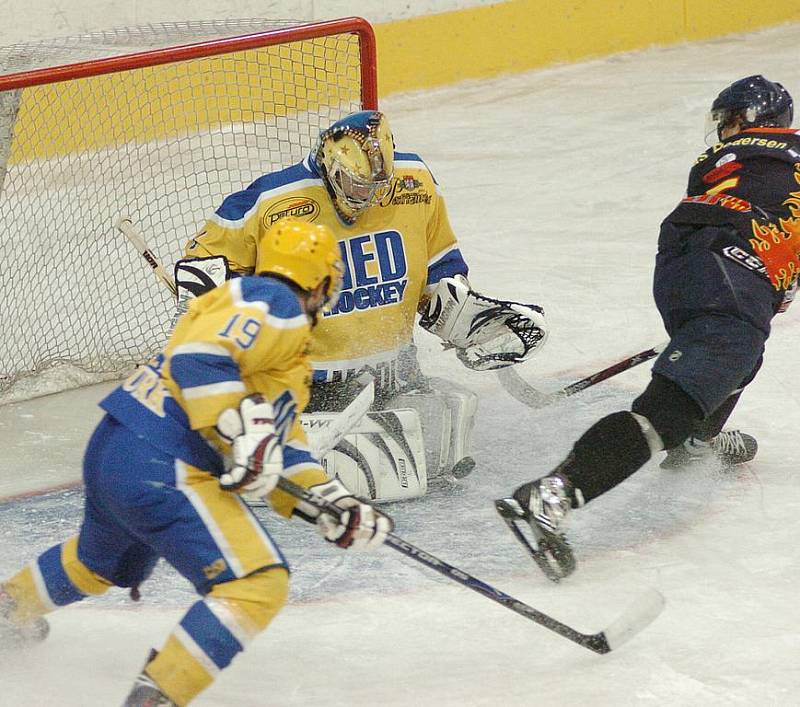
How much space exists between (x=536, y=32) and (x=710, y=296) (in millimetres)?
4314

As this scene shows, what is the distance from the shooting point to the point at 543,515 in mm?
2592

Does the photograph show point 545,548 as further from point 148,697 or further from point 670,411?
point 148,697

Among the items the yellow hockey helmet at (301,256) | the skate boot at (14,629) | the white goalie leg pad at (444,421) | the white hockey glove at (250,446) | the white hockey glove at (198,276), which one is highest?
the yellow hockey helmet at (301,256)

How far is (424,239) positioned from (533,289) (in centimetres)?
137

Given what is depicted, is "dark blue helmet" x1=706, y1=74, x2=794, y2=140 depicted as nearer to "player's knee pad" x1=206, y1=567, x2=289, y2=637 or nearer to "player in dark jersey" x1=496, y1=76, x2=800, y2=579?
"player in dark jersey" x1=496, y1=76, x2=800, y2=579

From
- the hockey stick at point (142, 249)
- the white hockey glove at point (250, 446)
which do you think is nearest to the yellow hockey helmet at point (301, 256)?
the white hockey glove at point (250, 446)

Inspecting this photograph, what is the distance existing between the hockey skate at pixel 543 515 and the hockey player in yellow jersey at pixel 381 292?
0.48 m

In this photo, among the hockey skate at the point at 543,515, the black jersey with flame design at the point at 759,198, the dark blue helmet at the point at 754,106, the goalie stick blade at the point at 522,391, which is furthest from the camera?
the goalie stick blade at the point at 522,391

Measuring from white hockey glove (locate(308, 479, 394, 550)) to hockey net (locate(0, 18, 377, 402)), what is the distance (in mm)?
1810

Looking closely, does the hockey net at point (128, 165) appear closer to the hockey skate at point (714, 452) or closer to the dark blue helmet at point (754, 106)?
the dark blue helmet at point (754, 106)

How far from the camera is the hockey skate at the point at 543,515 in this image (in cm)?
260

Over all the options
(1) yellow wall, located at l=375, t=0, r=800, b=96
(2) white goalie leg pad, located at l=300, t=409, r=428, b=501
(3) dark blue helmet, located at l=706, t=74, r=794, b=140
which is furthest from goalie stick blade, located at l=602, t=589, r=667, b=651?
(1) yellow wall, located at l=375, t=0, r=800, b=96

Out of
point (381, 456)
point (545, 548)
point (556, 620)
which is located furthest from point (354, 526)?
point (381, 456)

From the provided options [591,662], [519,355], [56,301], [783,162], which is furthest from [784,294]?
[56,301]
